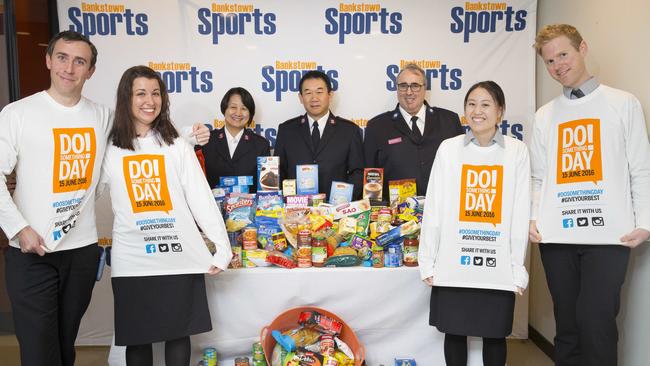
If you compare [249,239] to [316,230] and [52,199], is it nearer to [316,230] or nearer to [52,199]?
[316,230]

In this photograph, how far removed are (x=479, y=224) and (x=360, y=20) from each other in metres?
2.16

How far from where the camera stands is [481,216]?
2410 mm

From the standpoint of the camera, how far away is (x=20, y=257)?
7.44 ft

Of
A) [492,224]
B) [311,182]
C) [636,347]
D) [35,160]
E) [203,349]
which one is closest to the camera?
[35,160]

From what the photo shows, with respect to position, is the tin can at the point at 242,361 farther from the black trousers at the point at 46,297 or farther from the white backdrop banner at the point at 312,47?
the white backdrop banner at the point at 312,47

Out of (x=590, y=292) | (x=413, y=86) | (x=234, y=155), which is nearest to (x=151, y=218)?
(x=234, y=155)

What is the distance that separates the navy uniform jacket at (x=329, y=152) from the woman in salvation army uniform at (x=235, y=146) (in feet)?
0.59

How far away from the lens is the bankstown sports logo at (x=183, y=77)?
155 inches

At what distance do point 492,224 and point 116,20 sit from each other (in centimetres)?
309

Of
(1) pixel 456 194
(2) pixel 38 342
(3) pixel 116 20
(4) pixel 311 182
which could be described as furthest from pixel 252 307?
(3) pixel 116 20

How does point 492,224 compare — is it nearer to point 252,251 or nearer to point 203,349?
point 252,251

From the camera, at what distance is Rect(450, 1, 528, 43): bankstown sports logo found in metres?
3.93

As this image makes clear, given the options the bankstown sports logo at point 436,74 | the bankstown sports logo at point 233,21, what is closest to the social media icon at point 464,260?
the bankstown sports logo at point 436,74

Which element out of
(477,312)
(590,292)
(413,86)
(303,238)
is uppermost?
(413,86)
